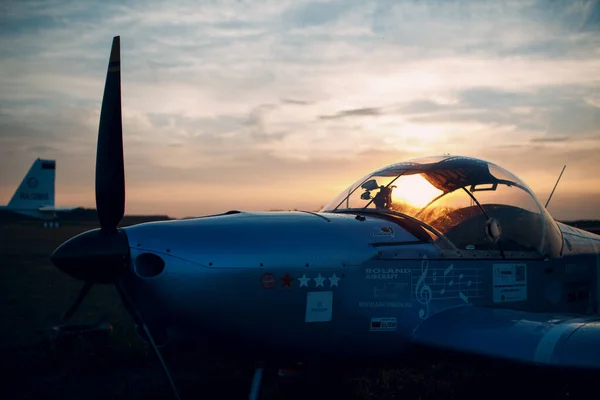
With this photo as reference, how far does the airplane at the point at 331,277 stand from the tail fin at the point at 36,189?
59419mm

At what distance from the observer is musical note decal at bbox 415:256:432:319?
494 cm

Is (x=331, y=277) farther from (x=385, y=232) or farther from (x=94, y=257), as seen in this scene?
(x=94, y=257)

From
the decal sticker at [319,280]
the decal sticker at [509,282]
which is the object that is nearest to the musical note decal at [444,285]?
the decal sticker at [509,282]

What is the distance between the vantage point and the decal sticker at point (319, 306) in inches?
179

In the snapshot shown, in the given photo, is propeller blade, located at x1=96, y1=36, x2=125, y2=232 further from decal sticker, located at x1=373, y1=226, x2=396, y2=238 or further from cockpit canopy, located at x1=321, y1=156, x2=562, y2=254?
cockpit canopy, located at x1=321, y1=156, x2=562, y2=254

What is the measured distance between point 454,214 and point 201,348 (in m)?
2.74

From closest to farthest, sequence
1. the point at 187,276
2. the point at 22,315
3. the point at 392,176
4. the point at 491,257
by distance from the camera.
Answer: the point at 187,276
the point at 491,257
the point at 392,176
the point at 22,315

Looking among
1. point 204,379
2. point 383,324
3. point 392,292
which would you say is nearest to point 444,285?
point 392,292

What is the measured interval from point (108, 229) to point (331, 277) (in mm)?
1845

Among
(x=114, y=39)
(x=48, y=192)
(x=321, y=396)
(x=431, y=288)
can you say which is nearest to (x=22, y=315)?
(x=321, y=396)

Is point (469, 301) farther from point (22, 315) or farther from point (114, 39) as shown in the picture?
point (22, 315)

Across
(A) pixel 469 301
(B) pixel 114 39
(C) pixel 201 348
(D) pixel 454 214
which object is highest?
(B) pixel 114 39

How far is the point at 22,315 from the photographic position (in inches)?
432

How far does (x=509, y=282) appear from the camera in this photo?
5.54 meters
